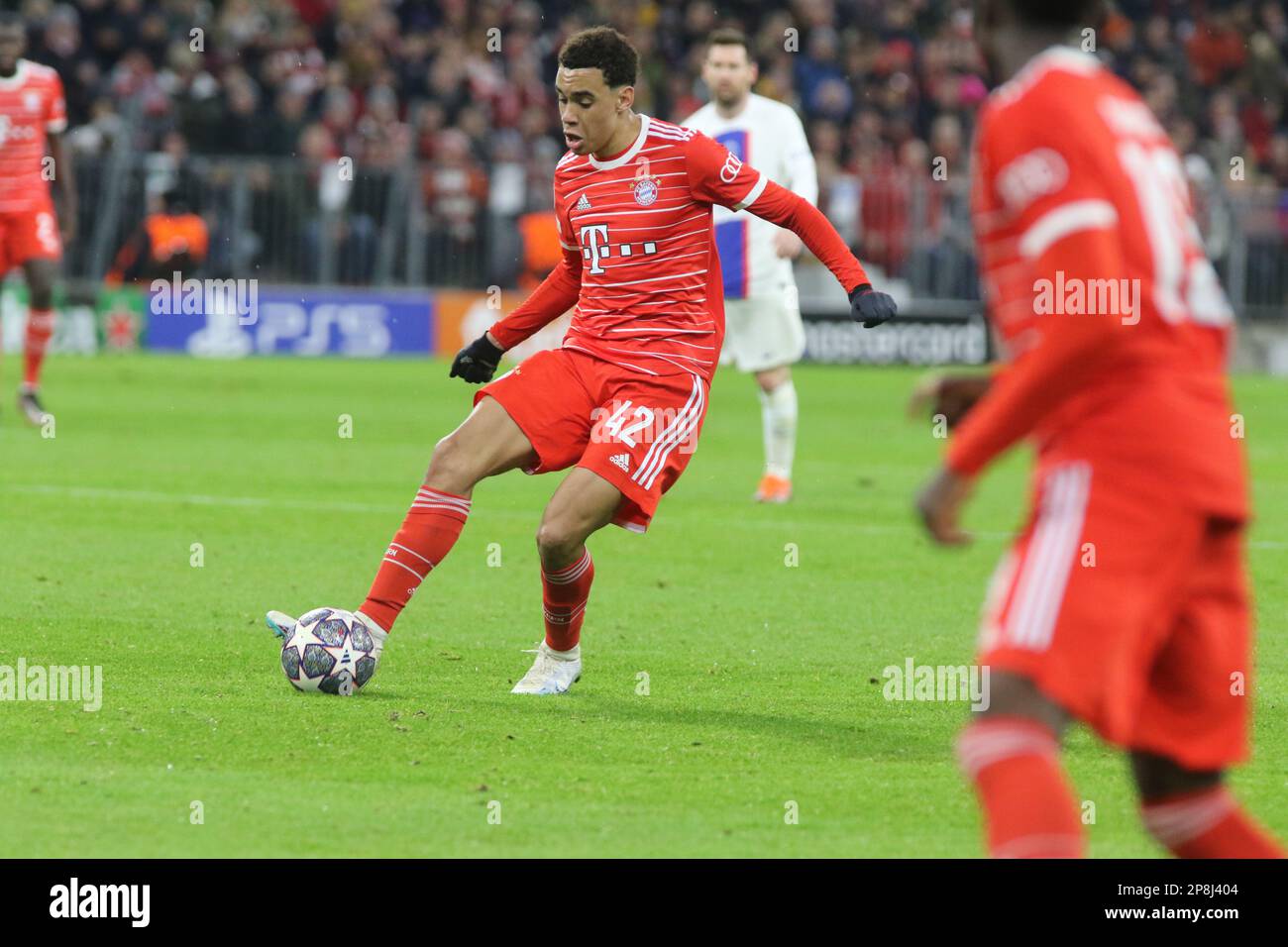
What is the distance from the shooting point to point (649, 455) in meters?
7.06

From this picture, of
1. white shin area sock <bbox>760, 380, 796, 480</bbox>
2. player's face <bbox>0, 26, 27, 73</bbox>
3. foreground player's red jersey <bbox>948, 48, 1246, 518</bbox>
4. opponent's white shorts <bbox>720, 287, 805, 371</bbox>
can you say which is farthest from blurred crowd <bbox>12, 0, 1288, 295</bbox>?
foreground player's red jersey <bbox>948, 48, 1246, 518</bbox>

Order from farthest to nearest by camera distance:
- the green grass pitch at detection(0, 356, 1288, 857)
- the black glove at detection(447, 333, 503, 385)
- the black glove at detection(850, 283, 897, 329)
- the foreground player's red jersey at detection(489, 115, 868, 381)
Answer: the black glove at detection(447, 333, 503, 385) → the foreground player's red jersey at detection(489, 115, 868, 381) → the black glove at detection(850, 283, 897, 329) → the green grass pitch at detection(0, 356, 1288, 857)

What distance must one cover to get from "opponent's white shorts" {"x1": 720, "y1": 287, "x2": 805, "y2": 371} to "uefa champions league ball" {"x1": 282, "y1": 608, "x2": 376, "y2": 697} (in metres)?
6.45

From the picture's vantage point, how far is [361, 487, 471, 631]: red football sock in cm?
708

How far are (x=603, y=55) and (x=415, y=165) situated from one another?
61.7 ft

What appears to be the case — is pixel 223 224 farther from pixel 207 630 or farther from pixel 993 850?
pixel 993 850

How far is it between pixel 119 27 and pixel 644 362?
20369 mm

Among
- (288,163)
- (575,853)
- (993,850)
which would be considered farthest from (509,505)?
(288,163)

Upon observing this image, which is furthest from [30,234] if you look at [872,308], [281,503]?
[872,308]

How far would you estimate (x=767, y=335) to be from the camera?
43.4 feet

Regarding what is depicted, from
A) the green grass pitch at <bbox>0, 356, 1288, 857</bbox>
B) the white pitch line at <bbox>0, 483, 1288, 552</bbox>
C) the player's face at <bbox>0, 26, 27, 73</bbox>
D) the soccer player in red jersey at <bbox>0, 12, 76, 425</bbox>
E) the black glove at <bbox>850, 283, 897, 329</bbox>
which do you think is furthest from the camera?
the player's face at <bbox>0, 26, 27, 73</bbox>

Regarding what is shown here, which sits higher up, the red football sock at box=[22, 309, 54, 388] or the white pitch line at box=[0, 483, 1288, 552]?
the red football sock at box=[22, 309, 54, 388]

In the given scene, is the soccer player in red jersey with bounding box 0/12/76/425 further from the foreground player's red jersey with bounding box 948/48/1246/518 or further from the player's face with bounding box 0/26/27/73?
the foreground player's red jersey with bounding box 948/48/1246/518

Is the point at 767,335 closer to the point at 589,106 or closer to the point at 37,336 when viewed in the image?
the point at 37,336
